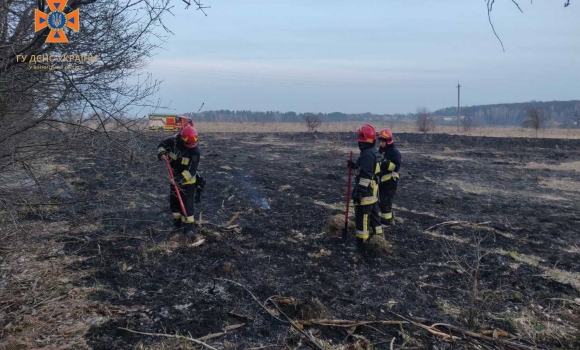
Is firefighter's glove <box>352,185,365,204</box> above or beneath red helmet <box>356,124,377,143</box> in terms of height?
beneath

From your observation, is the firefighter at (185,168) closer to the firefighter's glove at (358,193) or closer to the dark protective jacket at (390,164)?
the firefighter's glove at (358,193)

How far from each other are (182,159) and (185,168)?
0.15 meters

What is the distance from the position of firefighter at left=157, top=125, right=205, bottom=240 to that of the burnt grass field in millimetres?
361

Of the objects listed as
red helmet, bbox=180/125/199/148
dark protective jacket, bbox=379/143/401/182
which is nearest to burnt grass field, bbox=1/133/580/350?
red helmet, bbox=180/125/199/148

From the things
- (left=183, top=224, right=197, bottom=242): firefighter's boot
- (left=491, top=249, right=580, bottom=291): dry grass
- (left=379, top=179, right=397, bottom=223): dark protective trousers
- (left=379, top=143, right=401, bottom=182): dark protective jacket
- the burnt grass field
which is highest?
(left=379, top=143, right=401, bottom=182): dark protective jacket

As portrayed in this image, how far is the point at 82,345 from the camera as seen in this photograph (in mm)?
3926

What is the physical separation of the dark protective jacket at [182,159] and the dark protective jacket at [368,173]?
2.56 meters

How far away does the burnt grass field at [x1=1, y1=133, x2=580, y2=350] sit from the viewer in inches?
169

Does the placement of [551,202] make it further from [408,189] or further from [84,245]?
[84,245]

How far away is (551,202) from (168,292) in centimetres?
1023

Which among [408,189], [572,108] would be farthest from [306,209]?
[572,108]

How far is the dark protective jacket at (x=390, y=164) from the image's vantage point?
7720mm

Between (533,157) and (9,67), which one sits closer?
(9,67)

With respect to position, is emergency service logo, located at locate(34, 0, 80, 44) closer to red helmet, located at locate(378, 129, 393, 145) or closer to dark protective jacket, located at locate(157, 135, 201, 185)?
dark protective jacket, located at locate(157, 135, 201, 185)
